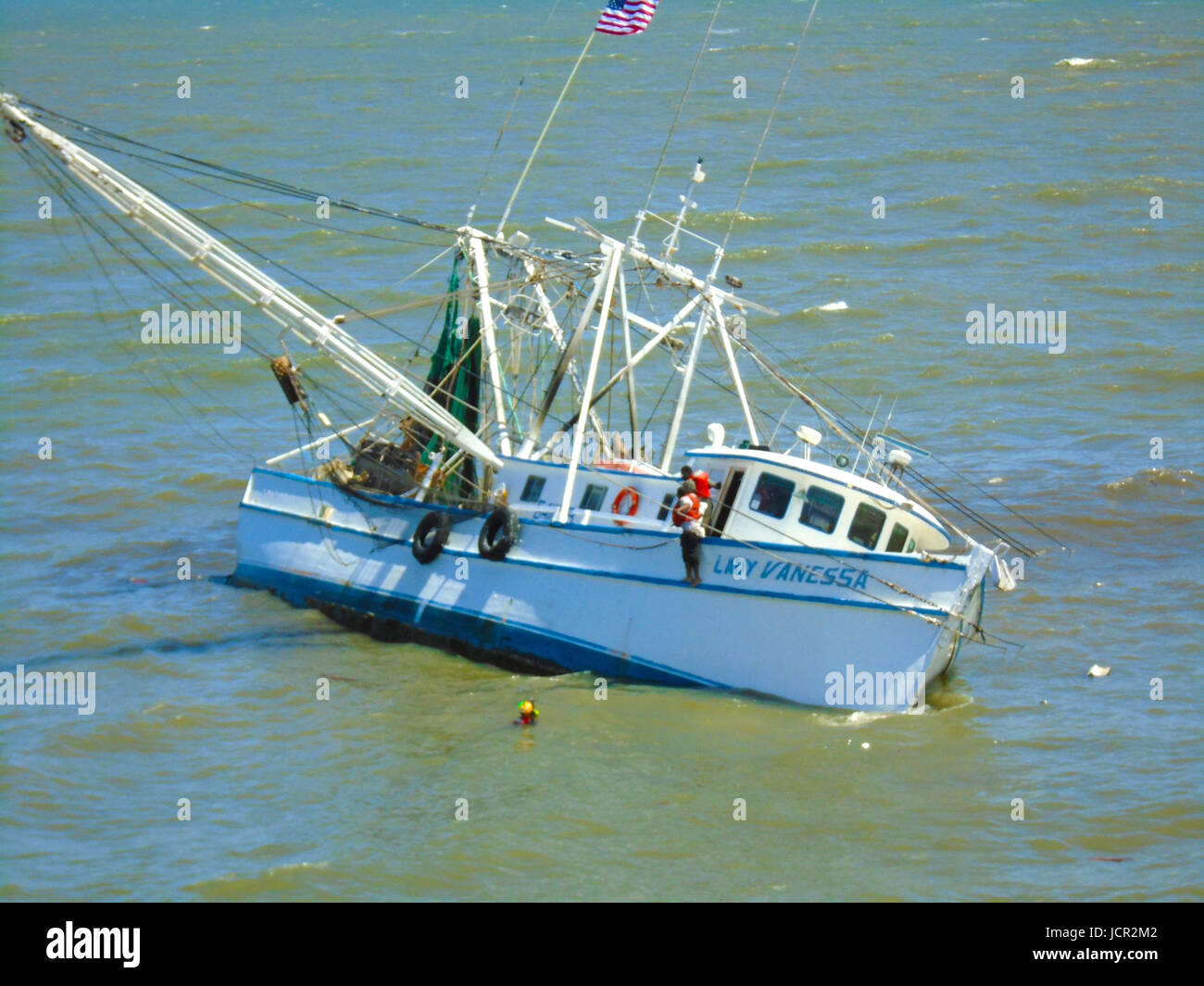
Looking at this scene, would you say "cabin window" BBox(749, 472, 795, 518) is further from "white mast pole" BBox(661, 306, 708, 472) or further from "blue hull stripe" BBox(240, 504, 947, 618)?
"white mast pole" BBox(661, 306, 708, 472)

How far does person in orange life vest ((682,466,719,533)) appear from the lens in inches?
826

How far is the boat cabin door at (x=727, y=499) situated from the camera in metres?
21.2

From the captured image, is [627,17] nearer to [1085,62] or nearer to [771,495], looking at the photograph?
[771,495]

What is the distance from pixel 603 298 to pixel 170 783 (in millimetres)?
8859

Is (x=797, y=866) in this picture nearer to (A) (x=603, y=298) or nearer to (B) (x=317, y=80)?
(A) (x=603, y=298)

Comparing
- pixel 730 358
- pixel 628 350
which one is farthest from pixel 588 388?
pixel 730 358

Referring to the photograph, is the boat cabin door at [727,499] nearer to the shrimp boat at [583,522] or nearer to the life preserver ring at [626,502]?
the shrimp boat at [583,522]

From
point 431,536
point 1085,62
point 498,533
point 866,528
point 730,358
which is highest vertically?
point 1085,62

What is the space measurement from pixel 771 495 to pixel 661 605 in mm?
2044

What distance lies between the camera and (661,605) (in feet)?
69.7

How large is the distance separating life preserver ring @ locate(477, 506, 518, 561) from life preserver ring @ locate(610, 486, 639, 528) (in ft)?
4.73

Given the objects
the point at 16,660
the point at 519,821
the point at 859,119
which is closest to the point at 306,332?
the point at 16,660

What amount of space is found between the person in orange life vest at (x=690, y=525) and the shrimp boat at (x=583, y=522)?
0.17 metres

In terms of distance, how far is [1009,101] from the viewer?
6166cm
